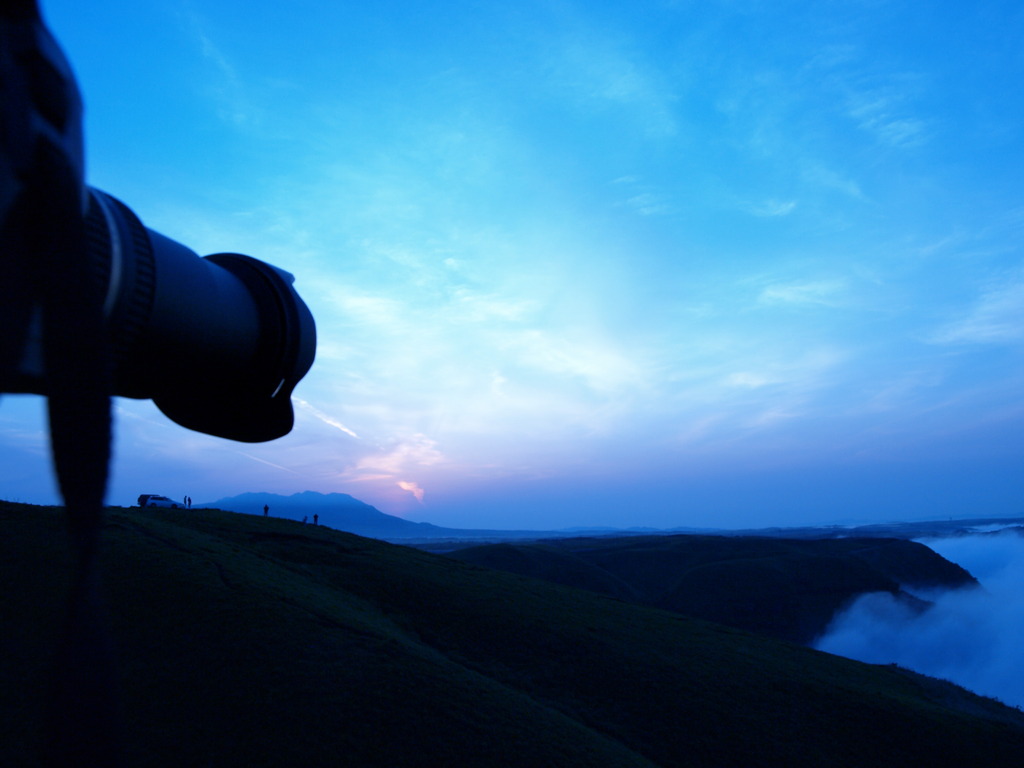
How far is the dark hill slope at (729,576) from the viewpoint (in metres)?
53.4

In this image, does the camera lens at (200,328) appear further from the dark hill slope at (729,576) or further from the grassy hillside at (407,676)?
the dark hill slope at (729,576)

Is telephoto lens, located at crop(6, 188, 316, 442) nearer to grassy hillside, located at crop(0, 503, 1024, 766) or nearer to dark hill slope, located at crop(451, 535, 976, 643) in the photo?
grassy hillside, located at crop(0, 503, 1024, 766)

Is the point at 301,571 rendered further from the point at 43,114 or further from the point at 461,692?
the point at 43,114

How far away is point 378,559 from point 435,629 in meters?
6.28

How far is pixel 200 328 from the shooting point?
7.28 ft

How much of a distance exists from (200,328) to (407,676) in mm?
11579

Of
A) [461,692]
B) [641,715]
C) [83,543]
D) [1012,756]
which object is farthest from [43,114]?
[1012,756]

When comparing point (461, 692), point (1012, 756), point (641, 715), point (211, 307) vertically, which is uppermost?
point (211, 307)

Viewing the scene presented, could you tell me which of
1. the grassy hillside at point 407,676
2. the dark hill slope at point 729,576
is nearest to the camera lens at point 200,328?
the grassy hillside at point 407,676

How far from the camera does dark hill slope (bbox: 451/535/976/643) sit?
175 feet

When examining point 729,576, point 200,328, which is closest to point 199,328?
point 200,328

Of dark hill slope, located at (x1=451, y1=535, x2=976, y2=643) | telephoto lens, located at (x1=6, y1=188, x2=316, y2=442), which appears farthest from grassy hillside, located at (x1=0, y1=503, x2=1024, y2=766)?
dark hill slope, located at (x1=451, y1=535, x2=976, y2=643)

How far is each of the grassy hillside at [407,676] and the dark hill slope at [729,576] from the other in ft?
101

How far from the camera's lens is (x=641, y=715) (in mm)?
14344
